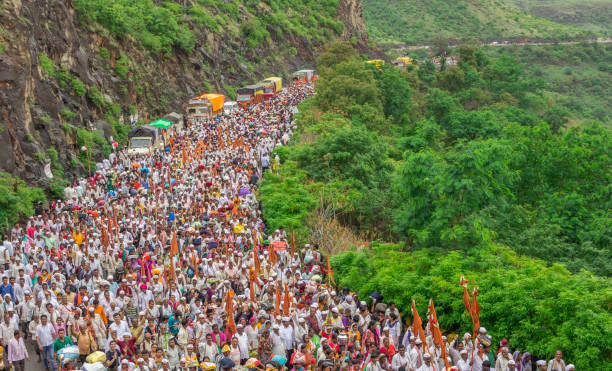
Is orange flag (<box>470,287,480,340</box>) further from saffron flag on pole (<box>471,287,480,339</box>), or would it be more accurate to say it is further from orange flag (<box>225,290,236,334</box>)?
orange flag (<box>225,290,236,334</box>)

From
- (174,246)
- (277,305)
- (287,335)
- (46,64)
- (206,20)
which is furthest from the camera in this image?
(206,20)

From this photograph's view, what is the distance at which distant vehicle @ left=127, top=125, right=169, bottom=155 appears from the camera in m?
31.6

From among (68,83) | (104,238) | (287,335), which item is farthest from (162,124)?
(287,335)

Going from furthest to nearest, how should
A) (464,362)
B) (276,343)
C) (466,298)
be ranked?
(466,298), (276,343), (464,362)

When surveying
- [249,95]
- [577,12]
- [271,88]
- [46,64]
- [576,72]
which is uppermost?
[46,64]

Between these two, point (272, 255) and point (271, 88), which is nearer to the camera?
point (272, 255)

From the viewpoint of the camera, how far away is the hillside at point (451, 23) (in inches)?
4776

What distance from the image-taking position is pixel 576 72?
305 ft

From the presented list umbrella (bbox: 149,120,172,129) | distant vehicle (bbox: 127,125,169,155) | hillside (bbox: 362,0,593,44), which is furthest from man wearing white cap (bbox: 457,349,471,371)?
hillside (bbox: 362,0,593,44)

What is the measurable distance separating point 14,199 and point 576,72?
85.8 m

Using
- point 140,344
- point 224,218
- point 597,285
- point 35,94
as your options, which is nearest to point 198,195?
point 224,218

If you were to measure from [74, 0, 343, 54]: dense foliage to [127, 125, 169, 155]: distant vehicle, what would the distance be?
9093 millimetres

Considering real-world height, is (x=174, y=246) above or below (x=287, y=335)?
below

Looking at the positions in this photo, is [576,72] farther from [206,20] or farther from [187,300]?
[187,300]
